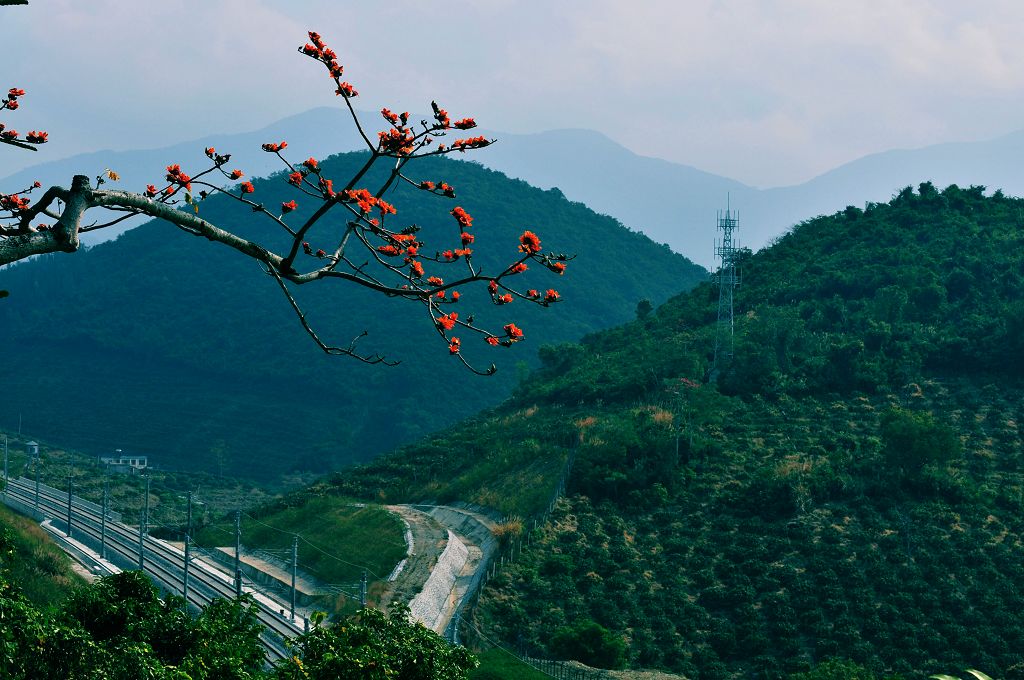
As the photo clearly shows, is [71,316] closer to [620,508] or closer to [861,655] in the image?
[620,508]

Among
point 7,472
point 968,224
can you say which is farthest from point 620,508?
point 7,472

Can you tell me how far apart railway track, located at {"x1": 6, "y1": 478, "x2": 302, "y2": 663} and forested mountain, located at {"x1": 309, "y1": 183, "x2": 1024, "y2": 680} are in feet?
33.3

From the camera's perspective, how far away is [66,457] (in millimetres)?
132375

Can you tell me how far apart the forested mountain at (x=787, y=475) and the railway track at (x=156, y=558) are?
400 inches

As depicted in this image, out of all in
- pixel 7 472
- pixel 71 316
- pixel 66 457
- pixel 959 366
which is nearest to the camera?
pixel 959 366

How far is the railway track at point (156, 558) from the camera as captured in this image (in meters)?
53.3

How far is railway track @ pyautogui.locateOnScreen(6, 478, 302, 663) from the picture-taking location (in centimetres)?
5331

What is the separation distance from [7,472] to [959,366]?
87215mm

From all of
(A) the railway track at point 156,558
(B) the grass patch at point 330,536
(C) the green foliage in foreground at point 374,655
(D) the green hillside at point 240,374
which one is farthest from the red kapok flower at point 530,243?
(D) the green hillside at point 240,374

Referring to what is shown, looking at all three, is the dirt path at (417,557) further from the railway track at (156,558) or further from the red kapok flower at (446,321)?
the red kapok flower at (446,321)

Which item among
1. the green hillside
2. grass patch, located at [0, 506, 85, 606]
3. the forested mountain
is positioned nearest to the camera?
the forested mountain

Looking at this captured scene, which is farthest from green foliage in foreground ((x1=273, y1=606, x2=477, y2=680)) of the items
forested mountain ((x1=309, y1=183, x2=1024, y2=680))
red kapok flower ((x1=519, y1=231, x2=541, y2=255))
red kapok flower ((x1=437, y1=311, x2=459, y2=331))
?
forested mountain ((x1=309, y1=183, x2=1024, y2=680))

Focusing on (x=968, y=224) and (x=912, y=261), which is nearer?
(x=912, y=261)

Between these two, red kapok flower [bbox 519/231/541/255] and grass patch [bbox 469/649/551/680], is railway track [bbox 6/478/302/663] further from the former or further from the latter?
red kapok flower [bbox 519/231/541/255]
